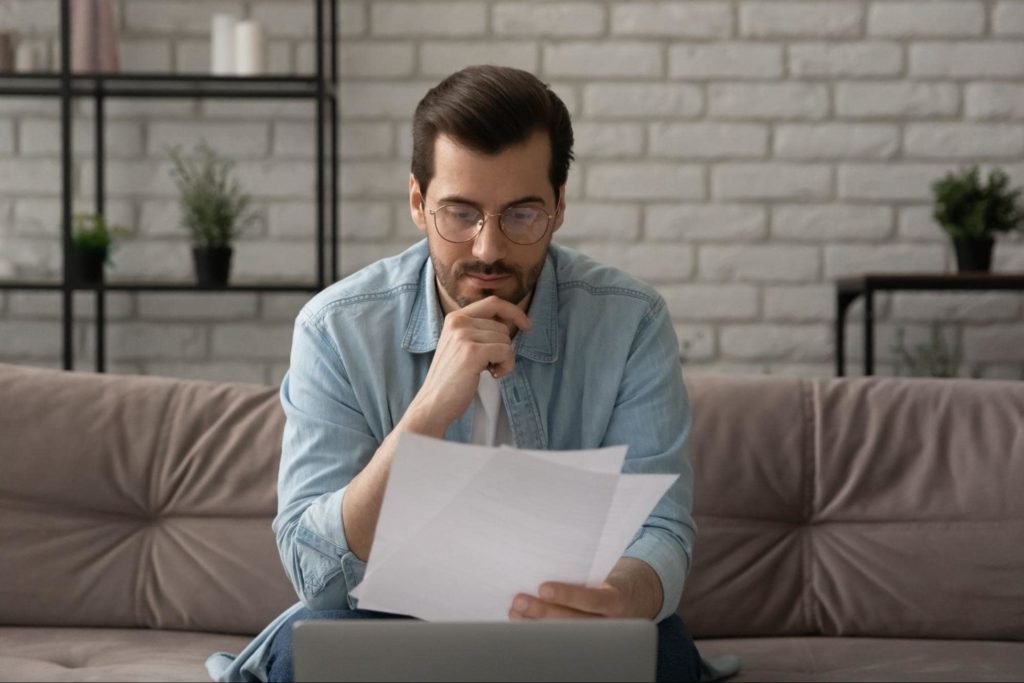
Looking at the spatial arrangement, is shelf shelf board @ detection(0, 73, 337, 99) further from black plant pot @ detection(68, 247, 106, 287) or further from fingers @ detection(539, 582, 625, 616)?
fingers @ detection(539, 582, 625, 616)

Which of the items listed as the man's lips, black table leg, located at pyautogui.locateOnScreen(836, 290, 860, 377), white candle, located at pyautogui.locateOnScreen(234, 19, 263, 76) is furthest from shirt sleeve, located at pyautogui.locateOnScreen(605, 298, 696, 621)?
white candle, located at pyautogui.locateOnScreen(234, 19, 263, 76)

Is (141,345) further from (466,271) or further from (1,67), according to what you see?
(466,271)

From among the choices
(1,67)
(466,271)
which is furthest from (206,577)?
(1,67)

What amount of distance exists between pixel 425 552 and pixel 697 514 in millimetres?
820

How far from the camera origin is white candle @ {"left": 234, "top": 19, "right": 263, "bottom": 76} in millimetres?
3129

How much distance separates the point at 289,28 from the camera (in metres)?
3.32

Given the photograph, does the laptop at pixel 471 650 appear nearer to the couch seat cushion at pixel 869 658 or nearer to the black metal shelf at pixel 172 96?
the couch seat cushion at pixel 869 658

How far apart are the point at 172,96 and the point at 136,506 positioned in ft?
5.17

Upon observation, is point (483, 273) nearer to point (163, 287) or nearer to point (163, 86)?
point (163, 287)

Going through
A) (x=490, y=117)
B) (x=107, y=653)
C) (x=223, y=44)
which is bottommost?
(x=107, y=653)

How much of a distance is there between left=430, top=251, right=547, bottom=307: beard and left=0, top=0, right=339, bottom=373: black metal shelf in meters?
1.48

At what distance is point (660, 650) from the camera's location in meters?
1.58

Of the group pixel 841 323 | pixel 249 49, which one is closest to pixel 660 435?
pixel 841 323

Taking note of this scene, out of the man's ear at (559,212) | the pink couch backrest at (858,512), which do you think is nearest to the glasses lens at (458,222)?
the man's ear at (559,212)
